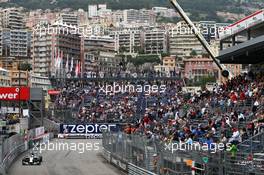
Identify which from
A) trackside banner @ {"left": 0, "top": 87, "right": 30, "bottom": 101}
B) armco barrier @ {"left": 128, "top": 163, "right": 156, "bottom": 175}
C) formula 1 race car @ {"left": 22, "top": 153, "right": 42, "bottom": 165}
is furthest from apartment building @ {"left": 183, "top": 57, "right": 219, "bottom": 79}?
armco barrier @ {"left": 128, "top": 163, "right": 156, "bottom": 175}

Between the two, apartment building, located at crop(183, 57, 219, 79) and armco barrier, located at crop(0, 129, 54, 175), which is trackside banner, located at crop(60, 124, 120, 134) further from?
apartment building, located at crop(183, 57, 219, 79)

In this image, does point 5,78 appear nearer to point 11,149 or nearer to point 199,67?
point 199,67

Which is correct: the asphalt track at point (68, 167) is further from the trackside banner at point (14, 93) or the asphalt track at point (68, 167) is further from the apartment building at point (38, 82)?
the apartment building at point (38, 82)

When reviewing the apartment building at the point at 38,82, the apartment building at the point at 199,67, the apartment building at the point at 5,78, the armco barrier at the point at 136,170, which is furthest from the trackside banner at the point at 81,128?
the apartment building at the point at 199,67

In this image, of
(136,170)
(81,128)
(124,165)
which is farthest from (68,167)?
(81,128)

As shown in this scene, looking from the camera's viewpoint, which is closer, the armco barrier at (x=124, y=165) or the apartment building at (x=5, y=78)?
the armco barrier at (x=124, y=165)

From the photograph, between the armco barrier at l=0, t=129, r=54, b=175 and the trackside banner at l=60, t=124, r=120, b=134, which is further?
the trackside banner at l=60, t=124, r=120, b=134

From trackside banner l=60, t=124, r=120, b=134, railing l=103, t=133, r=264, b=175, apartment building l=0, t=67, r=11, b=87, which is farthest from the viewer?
apartment building l=0, t=67, r=11, b=87

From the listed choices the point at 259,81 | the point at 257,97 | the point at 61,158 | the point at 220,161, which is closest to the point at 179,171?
the point at 220,161
